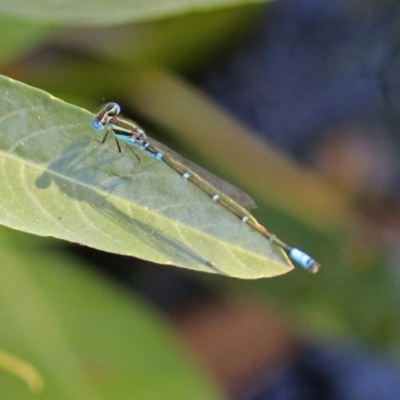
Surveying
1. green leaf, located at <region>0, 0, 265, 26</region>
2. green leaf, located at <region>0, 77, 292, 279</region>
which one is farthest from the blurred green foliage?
green leaf, located at <region>0, 77, 292, 279</region>

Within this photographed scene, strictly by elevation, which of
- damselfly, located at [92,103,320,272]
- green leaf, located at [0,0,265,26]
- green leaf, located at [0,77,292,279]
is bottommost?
green leaf, located at [0,77,292,279]

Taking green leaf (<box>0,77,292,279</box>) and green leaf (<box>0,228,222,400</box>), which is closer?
green leaf (<box>0,77,292,279</box>)

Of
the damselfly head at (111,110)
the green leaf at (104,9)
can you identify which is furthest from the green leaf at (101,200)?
the green leaf at (104,9)

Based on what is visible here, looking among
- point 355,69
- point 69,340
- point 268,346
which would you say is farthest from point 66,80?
point 268,346

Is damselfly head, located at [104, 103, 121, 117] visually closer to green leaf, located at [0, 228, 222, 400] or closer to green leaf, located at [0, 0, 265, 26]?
green leaf, located at [0, 0, 265, 26]

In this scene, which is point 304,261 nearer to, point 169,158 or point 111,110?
point 169,158

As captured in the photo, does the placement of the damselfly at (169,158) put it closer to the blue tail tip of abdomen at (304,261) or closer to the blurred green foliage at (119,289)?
the blue tail tip of abdomen at (304,261)

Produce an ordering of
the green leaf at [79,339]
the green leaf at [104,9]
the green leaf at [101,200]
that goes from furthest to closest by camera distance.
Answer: the green leaf at [79,339] < the green leaf at [104,9] < the green leaf at [101,200]
